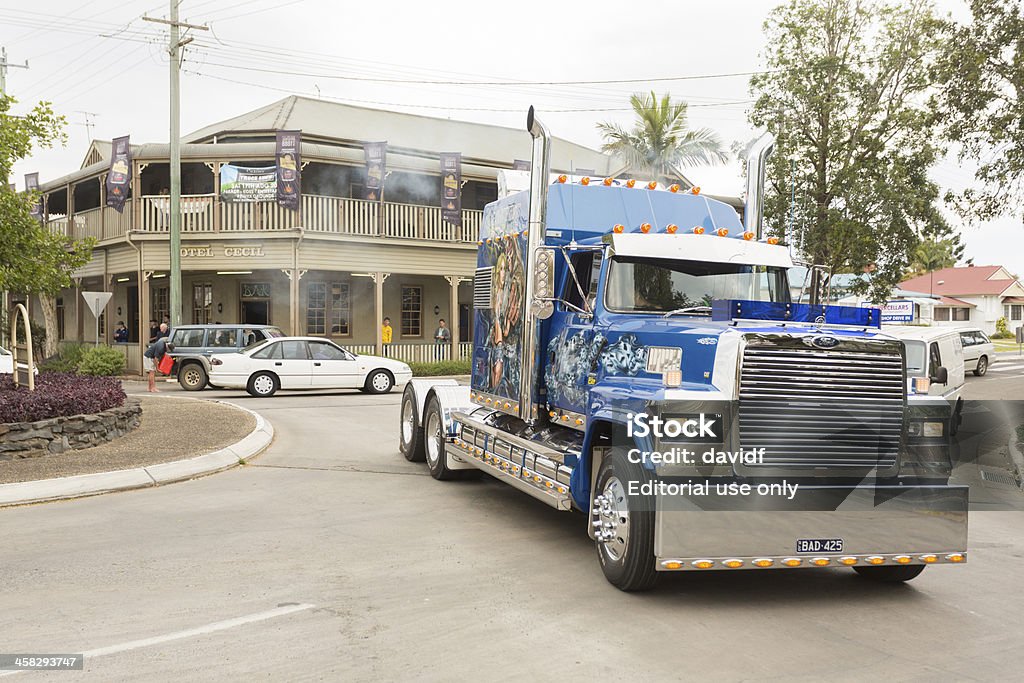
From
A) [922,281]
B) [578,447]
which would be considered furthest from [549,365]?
[922,281]

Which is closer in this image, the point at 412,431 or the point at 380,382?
the point at 412,431

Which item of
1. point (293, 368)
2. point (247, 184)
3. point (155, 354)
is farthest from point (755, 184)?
point (247, 184)

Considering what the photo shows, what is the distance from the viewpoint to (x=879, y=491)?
19.1ft

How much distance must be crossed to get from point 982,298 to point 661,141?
146 feet

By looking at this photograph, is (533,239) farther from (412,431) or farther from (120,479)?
(120,479)

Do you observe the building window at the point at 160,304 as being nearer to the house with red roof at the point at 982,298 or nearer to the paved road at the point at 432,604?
the paved road at the point at 432,604

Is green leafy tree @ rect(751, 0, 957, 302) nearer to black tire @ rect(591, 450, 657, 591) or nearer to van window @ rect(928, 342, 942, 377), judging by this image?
van window @ rect(928, 342, 942, 377)

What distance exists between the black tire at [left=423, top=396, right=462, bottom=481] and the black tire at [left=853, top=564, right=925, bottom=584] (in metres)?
4.90

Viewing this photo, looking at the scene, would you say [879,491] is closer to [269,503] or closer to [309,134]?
[269,503]

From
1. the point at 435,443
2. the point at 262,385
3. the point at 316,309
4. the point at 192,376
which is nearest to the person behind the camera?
the point at 435,443

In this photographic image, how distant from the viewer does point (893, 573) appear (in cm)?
644

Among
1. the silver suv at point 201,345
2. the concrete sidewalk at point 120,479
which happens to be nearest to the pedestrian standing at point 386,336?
the silver suv at point 201,345

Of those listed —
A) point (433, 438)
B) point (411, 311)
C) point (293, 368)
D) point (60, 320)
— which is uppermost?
point (411, 311)

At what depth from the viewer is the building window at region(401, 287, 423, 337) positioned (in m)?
32.7
